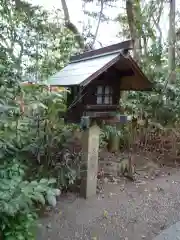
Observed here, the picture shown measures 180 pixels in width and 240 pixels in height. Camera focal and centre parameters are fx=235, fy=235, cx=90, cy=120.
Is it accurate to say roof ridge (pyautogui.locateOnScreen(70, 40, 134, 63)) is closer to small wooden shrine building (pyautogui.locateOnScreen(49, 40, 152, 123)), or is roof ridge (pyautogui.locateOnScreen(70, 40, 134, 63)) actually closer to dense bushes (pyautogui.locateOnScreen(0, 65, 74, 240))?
small wooden shrine building (pyautogui.locateOnScreen(49, 40, 152, 123))

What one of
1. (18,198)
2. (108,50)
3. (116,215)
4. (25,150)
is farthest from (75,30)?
(18,198)

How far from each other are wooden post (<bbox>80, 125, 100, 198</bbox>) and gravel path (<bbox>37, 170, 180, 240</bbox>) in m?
0.14

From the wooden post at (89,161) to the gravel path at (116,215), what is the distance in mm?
137

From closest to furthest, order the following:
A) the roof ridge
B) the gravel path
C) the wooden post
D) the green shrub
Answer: the green shrub, the gravel path, the roof ridge, the wooden post

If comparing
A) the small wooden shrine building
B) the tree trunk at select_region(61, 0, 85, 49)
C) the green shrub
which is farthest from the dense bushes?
the tree trunk at select_region(61, 0, 85, 49)

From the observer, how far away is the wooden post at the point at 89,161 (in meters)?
2.91

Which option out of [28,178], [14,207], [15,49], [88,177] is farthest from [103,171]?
[15,49]

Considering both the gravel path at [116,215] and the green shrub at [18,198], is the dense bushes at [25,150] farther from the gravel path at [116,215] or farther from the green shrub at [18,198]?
the gravel path at [116,215]

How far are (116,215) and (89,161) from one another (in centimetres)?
70

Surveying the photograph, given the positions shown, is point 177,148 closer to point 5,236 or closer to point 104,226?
point 104,226

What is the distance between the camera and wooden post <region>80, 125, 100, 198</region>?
291 centimetres

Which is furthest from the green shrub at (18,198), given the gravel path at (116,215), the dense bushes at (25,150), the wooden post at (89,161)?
the wooden post at (89,161)

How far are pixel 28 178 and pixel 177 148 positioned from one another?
10.3ft

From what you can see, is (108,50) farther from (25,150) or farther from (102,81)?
(25,150)
